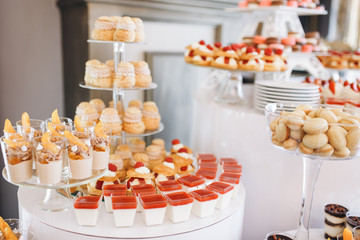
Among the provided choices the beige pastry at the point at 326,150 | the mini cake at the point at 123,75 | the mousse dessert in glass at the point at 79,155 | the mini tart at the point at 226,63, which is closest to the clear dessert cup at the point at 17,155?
the mousse dessert in glass at the point at 79,155

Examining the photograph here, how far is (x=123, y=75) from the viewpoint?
1.71m

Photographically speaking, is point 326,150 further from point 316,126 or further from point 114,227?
point 114,227

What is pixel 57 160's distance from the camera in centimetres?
126

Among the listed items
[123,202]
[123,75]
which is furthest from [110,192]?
[123,75]

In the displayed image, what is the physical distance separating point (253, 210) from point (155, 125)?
0.77 m

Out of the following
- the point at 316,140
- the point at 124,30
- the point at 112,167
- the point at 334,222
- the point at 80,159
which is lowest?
the point at 334,222

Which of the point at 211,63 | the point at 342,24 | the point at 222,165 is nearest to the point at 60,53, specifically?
the point at 211,63

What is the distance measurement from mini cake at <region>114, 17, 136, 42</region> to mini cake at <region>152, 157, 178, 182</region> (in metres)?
0.64

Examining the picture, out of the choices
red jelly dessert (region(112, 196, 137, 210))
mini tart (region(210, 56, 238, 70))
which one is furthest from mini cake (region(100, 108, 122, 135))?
mini tart (region(210, 56, 238, 70))

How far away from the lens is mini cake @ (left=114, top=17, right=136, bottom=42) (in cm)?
167

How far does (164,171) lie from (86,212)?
463mm

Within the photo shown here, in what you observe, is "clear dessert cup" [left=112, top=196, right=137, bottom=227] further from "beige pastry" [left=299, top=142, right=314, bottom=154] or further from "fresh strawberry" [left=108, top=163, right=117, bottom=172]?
"beige pastry" [left=299, top=142, right=314, bottom=154]

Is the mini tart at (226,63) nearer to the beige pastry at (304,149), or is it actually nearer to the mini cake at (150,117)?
the mini cake at (150,117)

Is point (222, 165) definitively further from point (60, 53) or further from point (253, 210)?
point (60, 53)
